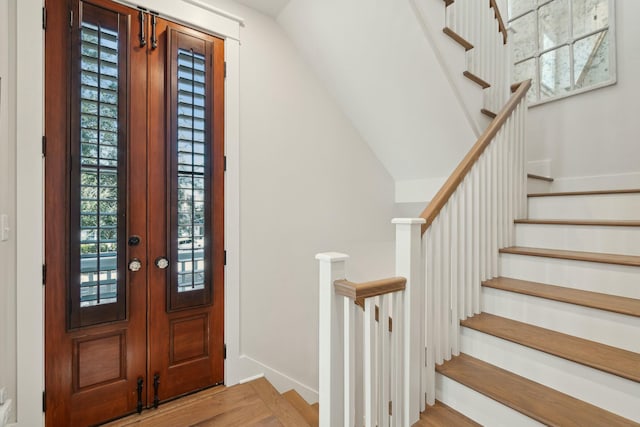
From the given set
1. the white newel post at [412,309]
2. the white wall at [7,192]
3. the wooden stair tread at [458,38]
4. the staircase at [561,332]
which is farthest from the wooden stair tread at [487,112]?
the white wall at [7,192]

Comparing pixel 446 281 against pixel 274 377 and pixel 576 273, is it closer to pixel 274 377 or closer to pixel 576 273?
pixel 576 273

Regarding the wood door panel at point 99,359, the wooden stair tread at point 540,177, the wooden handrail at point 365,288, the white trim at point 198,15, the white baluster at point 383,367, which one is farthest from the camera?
the wooden stair tread at point 540,177

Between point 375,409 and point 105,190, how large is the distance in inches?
77.2

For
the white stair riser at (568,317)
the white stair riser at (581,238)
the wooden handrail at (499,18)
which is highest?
the wooden handrail at (499,18)

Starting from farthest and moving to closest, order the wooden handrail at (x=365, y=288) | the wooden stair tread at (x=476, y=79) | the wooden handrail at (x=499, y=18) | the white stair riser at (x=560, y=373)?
the wooden handrail at (x=499, y=18), the wooden stair tread at (x=476, y=79), the wooden handrail at (x=365, y=288), the white stair riser at (x=560, y=373)

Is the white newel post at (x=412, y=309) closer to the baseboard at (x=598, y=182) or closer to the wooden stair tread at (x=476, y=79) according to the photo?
the wooden stair tread at (x=476, y=79)

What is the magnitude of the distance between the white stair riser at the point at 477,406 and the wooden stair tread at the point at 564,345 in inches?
12.4

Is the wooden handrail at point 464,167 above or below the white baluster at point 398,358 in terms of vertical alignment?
above

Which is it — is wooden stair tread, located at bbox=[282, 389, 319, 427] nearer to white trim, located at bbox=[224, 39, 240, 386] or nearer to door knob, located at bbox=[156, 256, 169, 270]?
white trim, located at bbox=[224, 39, 240, 386]

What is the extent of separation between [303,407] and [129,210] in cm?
189

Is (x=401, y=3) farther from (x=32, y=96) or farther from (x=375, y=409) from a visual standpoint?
(x=375, y=409)

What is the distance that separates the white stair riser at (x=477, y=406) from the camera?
50.9 inches

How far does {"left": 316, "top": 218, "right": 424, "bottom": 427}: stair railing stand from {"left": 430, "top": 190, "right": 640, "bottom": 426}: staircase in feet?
0.87

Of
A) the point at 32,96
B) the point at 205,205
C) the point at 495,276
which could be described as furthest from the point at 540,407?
the point at 32,96
